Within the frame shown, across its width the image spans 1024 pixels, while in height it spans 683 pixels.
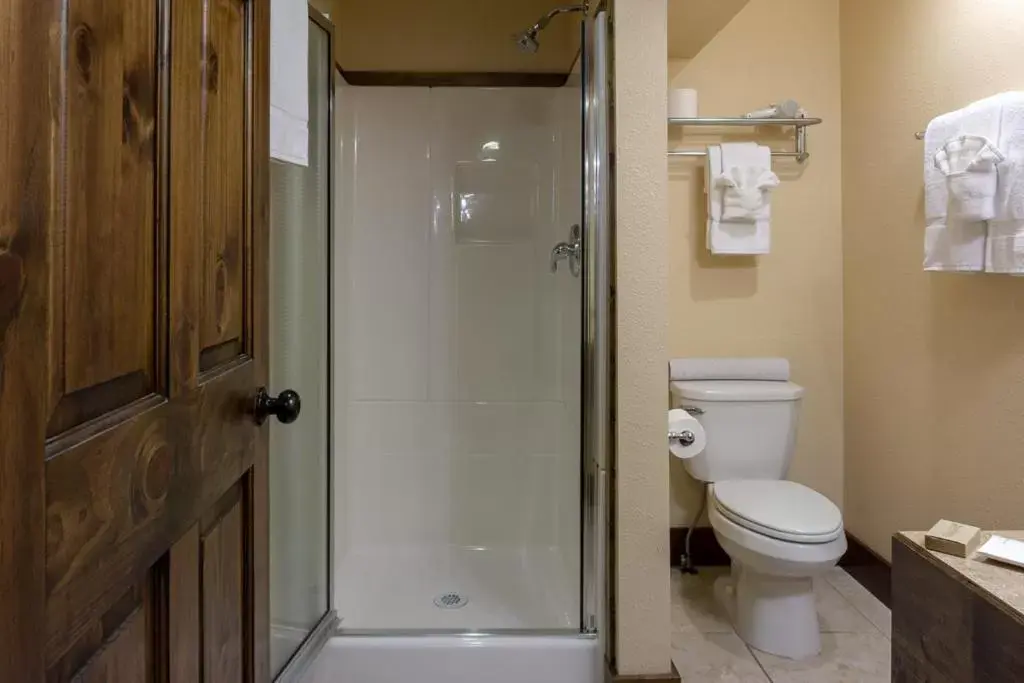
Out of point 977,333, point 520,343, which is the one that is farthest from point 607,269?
point 977,333

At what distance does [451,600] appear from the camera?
2.13 m

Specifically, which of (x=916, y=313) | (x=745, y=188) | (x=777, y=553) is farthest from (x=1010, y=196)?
(x=777, y=553)

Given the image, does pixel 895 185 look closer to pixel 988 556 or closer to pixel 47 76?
pixel 988 556

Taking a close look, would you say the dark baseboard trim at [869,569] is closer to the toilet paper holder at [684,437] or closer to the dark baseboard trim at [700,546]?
the dark baseboard trim at [700,546]

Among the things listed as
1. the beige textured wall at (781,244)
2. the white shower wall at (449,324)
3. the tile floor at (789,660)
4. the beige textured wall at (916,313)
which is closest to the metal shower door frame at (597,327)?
the tile floor at (789,660)

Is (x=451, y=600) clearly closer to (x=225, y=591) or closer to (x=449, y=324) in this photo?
(x=449, y=324)

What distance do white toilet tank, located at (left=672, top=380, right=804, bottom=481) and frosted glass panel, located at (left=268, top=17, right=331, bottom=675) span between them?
4.17 ft

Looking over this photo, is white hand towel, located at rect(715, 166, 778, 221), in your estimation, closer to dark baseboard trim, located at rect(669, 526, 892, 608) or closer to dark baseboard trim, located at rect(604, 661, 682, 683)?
dark baseboard trim, located at rect(669, 526, 892, 608)

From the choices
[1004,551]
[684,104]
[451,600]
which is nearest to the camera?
[1004,551]

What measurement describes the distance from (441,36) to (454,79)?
0.18 m

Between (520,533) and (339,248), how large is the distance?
1.27m

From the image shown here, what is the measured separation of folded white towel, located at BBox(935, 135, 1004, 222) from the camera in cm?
165

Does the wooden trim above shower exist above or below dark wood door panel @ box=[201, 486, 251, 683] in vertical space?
above

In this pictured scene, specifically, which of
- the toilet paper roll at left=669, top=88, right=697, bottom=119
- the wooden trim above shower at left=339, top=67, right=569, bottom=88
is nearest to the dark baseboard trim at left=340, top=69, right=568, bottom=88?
the wooden trim above shower at left=339, top=67, right=569, bottom=88
